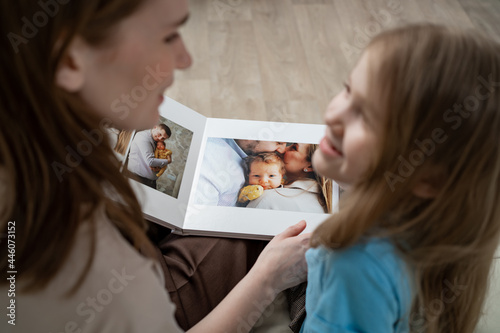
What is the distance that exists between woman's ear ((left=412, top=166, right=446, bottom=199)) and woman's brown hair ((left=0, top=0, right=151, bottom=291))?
37cm

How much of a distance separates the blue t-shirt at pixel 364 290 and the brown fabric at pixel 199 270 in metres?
0.28

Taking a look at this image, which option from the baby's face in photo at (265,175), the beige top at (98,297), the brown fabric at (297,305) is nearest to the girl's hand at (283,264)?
the brown fabric at (297,305)

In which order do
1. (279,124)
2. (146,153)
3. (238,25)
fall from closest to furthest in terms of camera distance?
1. (146,153)
2. (279,124)
3. (238,25)

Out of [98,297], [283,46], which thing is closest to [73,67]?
[98,297]

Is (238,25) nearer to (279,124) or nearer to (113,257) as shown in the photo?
(279,124)

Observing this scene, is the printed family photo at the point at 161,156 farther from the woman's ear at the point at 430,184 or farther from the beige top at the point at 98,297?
the woman's ear at the point at 430,184

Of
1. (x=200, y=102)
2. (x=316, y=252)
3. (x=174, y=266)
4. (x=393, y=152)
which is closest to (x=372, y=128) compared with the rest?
(x=393, y=152)

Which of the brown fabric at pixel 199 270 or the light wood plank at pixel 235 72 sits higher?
the brown fabric at pixel 199 270

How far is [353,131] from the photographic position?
0.60 metres

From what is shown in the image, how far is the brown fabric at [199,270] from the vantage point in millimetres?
859

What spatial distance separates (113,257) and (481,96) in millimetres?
456

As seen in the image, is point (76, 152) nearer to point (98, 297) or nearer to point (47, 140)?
point (47, 140)

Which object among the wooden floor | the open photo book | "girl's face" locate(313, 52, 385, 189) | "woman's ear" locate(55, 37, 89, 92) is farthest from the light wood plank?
"woman's ear" locate(55, 37, 89, 92)

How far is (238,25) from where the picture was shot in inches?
74.4
